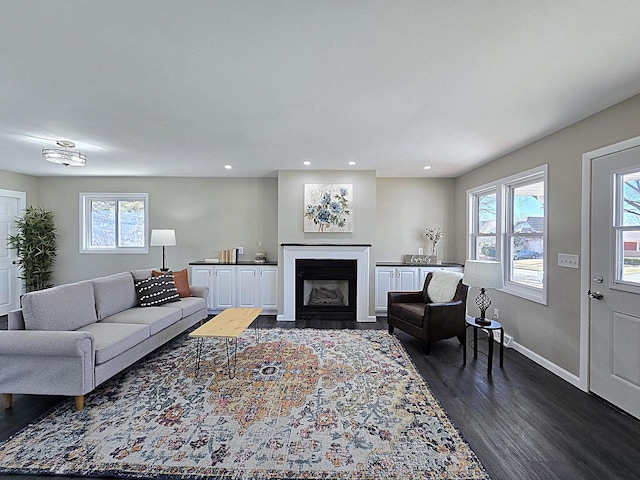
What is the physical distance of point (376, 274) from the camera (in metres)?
5.05

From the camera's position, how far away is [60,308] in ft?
9.04

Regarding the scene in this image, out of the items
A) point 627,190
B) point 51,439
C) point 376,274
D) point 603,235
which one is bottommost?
point 51,439

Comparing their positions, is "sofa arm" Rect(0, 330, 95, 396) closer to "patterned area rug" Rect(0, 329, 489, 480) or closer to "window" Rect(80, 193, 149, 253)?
"patterned area rug" Rect(0, 329, 489, 480)

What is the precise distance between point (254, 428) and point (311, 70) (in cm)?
248

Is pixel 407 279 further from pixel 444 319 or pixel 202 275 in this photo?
pixel 202 275

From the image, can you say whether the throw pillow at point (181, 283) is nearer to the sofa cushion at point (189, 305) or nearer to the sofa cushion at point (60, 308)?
the sofa cushion at point (189, 305)

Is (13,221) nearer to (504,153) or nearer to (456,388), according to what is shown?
(456,388)

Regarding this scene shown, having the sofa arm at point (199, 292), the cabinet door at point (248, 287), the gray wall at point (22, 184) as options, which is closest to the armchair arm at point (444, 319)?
the cabinet door at point (248, 287)

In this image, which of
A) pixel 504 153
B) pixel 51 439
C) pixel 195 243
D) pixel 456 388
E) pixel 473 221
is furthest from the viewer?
pixel 195 243

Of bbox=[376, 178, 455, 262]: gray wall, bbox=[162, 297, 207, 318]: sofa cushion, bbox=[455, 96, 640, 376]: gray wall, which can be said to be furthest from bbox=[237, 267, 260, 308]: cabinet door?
bbox=[455, 96, 640, 376]: gray wall

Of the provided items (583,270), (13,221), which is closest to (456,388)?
(583,270)

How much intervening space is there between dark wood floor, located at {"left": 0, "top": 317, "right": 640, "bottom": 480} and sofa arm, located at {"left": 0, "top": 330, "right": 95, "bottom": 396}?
23cm

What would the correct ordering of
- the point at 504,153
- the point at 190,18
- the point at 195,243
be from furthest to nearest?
the point at 195,243, the point at 504,153, the point at 190,18

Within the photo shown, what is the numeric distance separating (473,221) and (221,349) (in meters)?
4.27
